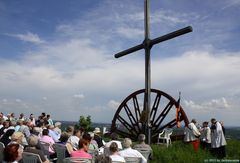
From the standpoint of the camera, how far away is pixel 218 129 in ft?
45.1

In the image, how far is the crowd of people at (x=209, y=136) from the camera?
44.0ft

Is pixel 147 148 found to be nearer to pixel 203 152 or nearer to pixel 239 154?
pixel 203 152

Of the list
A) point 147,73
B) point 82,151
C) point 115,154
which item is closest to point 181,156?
point 147,73

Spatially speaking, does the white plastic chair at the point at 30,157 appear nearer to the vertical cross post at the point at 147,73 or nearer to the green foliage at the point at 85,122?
the vertical cross post at the point at 147,73

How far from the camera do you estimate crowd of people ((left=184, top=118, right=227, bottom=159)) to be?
1340 cm

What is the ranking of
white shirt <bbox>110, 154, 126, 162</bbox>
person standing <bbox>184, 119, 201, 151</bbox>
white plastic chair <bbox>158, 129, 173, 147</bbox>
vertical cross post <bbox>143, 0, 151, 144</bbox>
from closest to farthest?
white shirt <bbox>110, 154, 126, 162</bbox> < vertical cross post <bbox>143, 0, 151, 144</bbox> < person standing <bbox>184, 119, 201, 151</bbox> < white plastic chair <bbox>158, 129, 173, 147</bbox>

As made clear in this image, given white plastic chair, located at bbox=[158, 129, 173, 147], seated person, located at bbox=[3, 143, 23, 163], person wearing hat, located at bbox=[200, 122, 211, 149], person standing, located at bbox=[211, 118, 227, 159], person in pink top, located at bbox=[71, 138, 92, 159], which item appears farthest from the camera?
white plastic chair, located at bbox=[158, 129, 173, 147]

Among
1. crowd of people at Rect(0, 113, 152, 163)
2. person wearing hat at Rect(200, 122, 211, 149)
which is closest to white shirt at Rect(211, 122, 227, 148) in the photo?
person wearing hat at Rect(200, 122, 211, 149)

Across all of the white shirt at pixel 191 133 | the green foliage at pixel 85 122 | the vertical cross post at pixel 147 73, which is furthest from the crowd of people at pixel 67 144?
the green foliage at pixel 85 122

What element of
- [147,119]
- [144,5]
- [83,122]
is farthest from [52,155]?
[83,122]

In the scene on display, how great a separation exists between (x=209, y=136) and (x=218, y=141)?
183 cm

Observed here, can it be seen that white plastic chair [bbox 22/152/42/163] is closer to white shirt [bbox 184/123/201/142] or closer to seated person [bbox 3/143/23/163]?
seated person [bbox 3/143/23/163]

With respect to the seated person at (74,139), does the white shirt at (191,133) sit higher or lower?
higher

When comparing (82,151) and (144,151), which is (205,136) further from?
(82,151)
